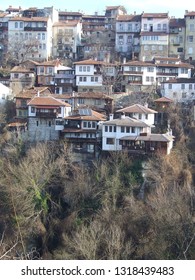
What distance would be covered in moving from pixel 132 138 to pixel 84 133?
1420 mm

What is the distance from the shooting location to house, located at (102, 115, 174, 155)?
12.2m

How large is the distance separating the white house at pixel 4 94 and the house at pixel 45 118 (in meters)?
2.30

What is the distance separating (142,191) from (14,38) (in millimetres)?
11374

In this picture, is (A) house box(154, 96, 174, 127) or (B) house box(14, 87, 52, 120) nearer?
(A) house box(154, 96, 174, 127)

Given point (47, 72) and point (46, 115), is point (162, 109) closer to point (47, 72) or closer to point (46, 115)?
point (46, 115)

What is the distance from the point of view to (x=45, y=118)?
1380cm

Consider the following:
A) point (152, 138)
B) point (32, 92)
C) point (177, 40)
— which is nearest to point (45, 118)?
point (32, 92)

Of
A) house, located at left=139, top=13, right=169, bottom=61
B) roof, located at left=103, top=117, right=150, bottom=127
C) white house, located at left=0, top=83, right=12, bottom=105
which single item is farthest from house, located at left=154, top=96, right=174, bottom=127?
house, located at left=139, top=13, right=169, bottom=61

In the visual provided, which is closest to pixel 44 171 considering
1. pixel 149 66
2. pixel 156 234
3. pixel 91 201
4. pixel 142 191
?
pixel 91 201

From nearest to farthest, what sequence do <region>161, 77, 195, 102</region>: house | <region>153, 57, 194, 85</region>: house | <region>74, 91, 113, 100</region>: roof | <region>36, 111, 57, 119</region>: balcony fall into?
<region>36, 111, 57, 119</region>: balcony → <region>74, 91, 113, 100</region>: roof → <region>161, 77, 195, 102</region>: house → <region>153, 57, 194, 85</region>: house

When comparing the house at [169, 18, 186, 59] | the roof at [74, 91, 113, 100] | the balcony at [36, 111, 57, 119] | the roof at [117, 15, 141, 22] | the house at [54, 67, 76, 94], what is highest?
the roof at [117, 15, 141, 22]

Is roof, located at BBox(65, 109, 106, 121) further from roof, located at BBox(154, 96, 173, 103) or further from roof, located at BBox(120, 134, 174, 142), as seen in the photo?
roof, located at BBox(154, 96, 173, 103)

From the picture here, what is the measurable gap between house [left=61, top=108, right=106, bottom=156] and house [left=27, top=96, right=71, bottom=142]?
427 millimetres

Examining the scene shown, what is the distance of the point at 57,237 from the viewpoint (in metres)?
10.7
